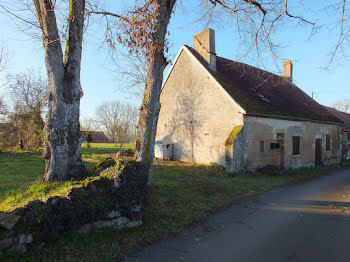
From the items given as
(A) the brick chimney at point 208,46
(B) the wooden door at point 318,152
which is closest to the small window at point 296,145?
(B) the wooden door at point 318,152

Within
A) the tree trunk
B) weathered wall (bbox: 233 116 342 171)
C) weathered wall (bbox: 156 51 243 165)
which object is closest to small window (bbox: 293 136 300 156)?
weathered wall (bbox: 233 116 342 171)

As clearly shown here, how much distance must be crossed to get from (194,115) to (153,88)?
309 inches

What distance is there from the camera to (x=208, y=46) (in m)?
13.8

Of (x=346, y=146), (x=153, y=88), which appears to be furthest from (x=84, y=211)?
(x=346, y=146)

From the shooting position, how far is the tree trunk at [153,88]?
227 inches

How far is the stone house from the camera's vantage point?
434 inches

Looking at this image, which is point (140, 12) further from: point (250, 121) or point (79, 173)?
point (250, 121)

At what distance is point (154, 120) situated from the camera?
5961mm

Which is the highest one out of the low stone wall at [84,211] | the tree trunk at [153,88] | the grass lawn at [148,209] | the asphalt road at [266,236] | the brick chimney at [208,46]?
the brick chimney at [208,46]

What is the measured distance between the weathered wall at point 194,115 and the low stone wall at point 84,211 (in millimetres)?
7011

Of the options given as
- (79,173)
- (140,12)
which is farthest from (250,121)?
(79,173)

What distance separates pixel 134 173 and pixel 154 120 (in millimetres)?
2015

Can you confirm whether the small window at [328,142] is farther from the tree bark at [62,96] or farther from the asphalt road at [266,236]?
the tree bark at [62,96]

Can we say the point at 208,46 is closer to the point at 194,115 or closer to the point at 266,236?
the point at 194,115
